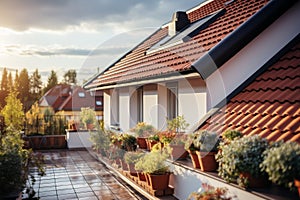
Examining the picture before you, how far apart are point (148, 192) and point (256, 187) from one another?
2.85m

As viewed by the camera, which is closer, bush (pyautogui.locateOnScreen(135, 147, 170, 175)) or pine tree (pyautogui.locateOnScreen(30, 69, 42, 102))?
bush (pyautogui.locateOnScreen(135, 147, 170, 175))

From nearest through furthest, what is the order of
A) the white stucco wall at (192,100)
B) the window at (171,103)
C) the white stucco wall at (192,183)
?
the white stucco wall at (192,183) → the white stucco wall at (192,100) → the window at (171,103)

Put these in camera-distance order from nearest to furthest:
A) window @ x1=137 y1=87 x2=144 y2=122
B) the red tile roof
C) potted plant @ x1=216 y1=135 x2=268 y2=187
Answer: potted plant @ x1=216 y1=135 x2=268 y2=187 → the red tile roof → window @ x1=137 y1=87 x2=144 y2=122

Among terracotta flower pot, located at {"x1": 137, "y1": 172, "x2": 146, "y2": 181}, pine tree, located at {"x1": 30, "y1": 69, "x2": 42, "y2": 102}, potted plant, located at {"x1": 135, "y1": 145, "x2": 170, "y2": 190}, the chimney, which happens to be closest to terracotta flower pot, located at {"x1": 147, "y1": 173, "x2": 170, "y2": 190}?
potted plant, located at {"x1": 135, "y1": 145, "x2": 170, "y2": 190}

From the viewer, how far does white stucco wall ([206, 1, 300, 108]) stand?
591 centimetres

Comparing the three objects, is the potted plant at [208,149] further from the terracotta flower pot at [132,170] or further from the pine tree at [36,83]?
the pine tree at [36,83]

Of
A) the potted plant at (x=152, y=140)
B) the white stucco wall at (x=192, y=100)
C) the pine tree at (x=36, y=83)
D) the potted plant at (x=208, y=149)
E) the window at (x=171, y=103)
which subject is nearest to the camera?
the potted plant at (x=208, y=149)

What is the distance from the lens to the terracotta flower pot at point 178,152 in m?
5.78

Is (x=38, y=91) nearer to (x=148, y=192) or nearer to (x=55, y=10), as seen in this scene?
(x=55, y=10)

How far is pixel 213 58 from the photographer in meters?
5.67

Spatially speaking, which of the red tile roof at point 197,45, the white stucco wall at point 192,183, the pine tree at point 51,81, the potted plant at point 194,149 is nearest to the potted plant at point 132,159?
the white stucco wall at point 192,183

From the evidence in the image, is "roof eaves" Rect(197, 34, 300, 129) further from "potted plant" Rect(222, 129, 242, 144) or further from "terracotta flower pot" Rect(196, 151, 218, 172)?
"potted plant" Rect(222, 129, 242, 144)

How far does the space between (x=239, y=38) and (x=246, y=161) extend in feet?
9.54

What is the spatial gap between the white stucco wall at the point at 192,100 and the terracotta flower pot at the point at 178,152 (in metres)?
0.56
